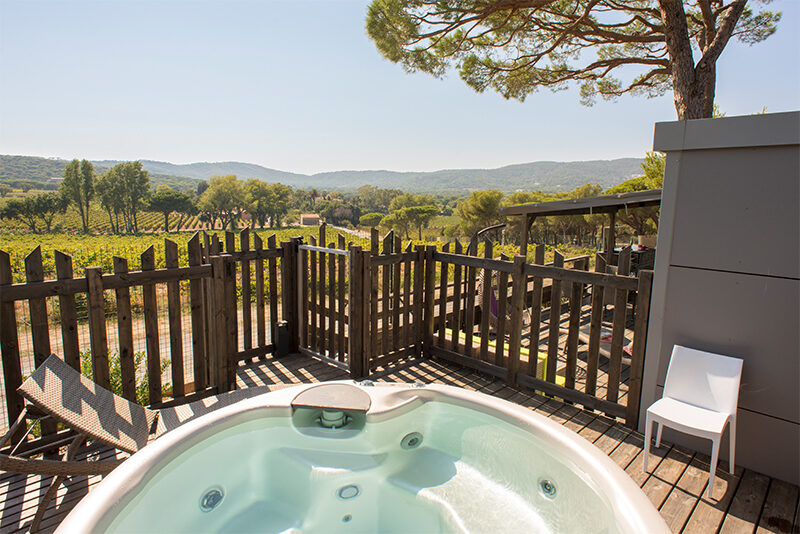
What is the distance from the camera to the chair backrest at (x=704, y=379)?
233cm

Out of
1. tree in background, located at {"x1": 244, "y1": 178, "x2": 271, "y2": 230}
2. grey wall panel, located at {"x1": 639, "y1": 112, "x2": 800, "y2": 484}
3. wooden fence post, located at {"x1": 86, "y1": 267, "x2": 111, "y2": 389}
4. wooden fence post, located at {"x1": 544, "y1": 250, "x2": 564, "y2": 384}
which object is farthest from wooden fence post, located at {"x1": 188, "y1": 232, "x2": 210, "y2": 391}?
tree in background, located at {"x1": 244, "y1": 178, "x2": 271, "y2": 230}

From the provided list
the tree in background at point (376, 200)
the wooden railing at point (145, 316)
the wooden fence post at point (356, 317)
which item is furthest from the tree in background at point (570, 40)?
the tree in background at point (376, 200)

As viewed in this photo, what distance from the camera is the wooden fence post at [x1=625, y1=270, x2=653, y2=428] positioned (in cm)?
277

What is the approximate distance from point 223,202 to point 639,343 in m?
116

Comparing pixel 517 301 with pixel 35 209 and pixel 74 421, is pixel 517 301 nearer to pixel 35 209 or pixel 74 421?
pixel 74 421

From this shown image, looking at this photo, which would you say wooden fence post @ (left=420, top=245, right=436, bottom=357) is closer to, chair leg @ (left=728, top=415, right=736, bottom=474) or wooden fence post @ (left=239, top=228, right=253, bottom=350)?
wooden fence post @ (left=239, top=228, right=253, bottom=350)

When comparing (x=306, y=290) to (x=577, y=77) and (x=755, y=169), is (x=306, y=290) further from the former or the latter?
(x=577, y=77)

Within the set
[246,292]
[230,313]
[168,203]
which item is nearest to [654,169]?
[246,292]

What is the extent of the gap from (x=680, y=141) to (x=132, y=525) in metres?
3.45

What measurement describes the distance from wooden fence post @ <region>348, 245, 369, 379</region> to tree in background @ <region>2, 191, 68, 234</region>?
285 ft

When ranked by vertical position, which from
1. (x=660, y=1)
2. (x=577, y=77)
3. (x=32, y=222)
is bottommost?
(x=32, y=222)

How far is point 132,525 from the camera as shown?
1.59m

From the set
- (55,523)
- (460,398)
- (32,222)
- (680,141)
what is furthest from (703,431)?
(32,222)

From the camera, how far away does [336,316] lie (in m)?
4.38
